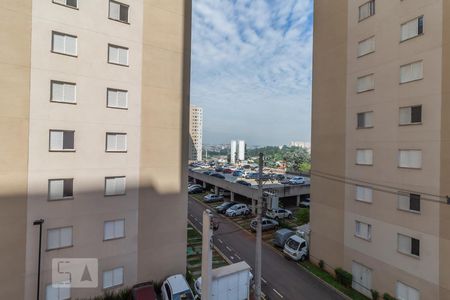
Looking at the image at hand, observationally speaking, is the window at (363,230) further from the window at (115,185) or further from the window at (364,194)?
the window at (115,185)

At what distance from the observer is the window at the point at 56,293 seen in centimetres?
1357

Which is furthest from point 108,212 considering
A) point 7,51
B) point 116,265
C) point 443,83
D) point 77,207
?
point 443,83

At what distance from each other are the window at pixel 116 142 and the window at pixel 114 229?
15.2ft

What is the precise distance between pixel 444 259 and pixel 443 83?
961 cm

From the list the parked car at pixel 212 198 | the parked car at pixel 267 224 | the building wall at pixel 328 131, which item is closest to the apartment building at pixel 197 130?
the parked car at pixel 212 198

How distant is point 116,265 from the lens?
15.4 m

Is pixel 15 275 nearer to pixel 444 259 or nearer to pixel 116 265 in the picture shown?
pixel 116 265

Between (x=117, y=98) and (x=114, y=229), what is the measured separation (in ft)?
27.6

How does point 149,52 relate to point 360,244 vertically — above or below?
above

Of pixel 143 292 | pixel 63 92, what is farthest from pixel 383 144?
pixel 63 92

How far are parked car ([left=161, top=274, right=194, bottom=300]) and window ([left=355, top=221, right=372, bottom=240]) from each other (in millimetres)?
12465

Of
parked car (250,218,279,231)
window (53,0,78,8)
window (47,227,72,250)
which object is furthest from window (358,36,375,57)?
window (47,227,72,250)

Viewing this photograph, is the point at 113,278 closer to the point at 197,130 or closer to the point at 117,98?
the point at 117,98

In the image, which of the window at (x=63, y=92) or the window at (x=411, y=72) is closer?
the window at (x=63, y=92)
